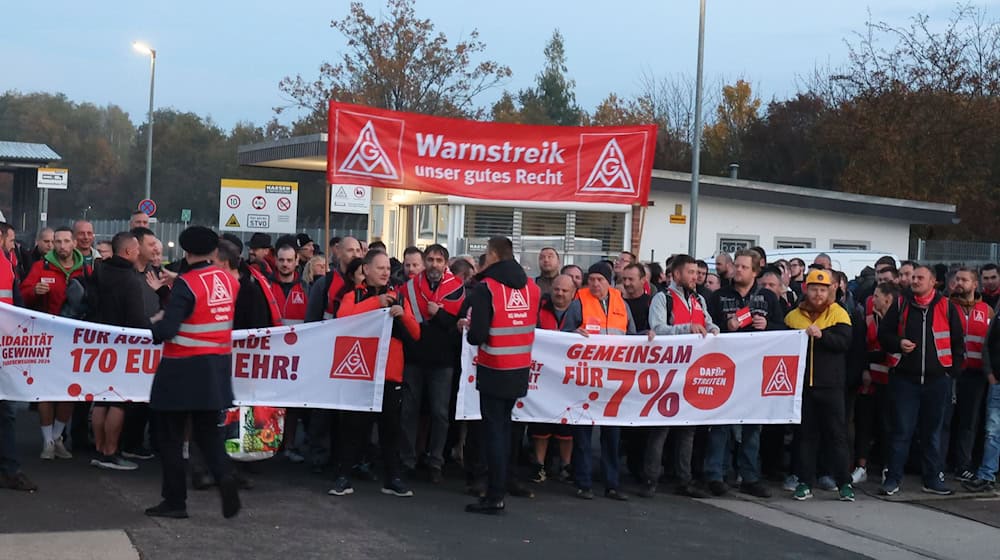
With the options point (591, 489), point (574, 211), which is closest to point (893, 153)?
point (574, 211)

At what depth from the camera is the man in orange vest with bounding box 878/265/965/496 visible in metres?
10.9

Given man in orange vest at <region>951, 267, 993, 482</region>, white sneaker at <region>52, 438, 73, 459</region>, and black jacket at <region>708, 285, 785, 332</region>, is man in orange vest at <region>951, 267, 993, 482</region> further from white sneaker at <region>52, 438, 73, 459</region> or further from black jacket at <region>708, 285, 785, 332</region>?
white sneaker at <region>52, 438, 73, 459</region>

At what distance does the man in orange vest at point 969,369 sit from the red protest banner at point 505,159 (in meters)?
4.46

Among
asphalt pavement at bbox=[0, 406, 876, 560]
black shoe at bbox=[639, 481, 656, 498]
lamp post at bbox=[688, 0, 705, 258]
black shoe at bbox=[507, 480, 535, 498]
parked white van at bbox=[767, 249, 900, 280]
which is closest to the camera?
asphalt pavement at bbox=[0, 406, 876, 560]

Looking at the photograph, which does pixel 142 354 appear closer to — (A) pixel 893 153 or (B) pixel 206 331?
(B) pixel 206 331

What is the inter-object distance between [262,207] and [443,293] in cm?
1727

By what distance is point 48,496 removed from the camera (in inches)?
345

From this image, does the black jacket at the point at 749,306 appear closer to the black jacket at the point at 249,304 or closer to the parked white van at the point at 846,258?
the black jacket at the point at 249,304

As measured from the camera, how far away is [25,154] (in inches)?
1689

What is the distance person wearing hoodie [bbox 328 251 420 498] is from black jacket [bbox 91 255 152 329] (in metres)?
1.61

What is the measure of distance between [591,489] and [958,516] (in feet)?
10.1

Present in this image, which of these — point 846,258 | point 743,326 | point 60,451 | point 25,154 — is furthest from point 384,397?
point 25,154

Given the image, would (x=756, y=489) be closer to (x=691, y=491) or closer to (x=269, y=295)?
(x=691, y=491)

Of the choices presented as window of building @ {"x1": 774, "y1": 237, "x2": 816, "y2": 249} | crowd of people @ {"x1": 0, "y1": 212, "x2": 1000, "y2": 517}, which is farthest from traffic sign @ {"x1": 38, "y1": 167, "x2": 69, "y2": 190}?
crowd of people @ {"x1": 0, "y1": 212, "x2": 1000, "y2": 517}
